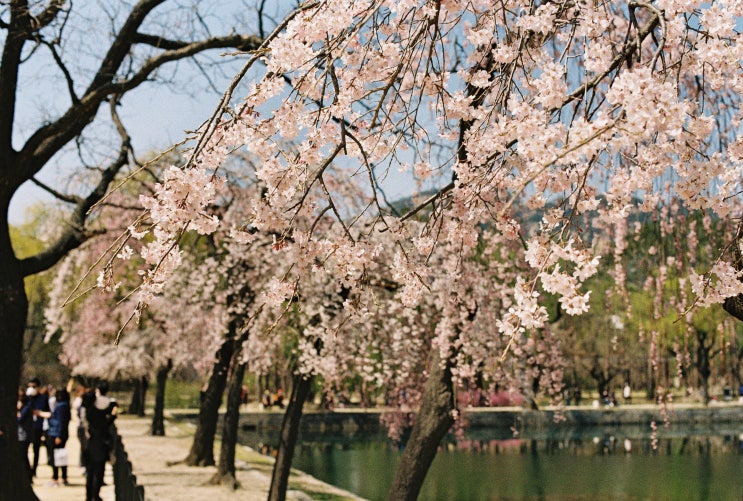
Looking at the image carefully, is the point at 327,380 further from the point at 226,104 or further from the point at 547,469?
the point at 547,469

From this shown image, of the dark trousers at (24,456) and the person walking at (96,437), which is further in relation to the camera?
the person walking at (96,437)

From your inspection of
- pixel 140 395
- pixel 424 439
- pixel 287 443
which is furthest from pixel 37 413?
pixel 140 395

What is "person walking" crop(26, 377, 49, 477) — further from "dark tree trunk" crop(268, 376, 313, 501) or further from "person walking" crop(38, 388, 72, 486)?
"dark tree trunk" crop(268, 376, 313, 501)

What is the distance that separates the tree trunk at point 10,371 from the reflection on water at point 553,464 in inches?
370

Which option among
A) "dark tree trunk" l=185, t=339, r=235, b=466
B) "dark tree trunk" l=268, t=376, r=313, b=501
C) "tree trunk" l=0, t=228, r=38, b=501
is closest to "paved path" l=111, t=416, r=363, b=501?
"dark tree trunk" l=185, t=339, r=235, b=466

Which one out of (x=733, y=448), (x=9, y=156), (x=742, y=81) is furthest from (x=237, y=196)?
(x=733, y=448)

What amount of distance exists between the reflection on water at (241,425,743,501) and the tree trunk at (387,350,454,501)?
7831 mm

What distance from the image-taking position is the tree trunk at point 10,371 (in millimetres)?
7699

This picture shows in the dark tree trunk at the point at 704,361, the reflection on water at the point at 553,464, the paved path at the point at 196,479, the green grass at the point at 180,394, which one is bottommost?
the reflection on water at the point at 553,464

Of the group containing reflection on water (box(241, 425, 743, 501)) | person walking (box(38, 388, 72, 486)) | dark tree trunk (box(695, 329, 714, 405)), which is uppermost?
dark tree trunk (box(695, 329, 714, 405))

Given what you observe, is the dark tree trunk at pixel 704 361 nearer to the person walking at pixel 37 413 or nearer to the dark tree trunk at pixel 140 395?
the dark tree trunk at pixel 140 395

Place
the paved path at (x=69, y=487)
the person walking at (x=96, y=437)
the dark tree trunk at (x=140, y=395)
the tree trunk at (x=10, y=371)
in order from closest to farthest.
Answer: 1. the tree trunk at (x=10, y=371)
2. the person walking at (x=96, y=437)
3. the paved path at (x=69, y=487)
4. the dark tree trunk at (x=140, y=395)

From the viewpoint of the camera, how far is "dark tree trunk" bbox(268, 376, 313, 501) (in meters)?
10.0

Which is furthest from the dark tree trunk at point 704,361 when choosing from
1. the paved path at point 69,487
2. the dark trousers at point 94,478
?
the dark trousers at point 94,478
